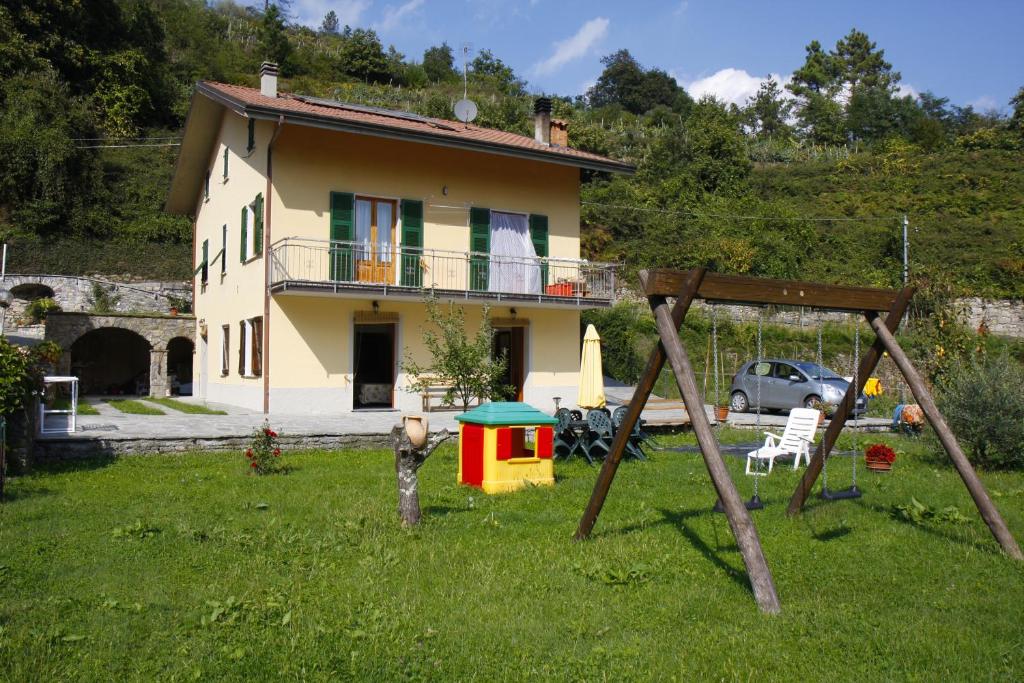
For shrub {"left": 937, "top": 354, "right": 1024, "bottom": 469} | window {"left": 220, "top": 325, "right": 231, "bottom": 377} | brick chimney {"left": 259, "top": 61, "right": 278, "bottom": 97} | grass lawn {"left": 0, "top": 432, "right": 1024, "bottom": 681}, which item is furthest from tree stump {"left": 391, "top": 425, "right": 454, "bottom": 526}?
window {"left": 220, "top": 325, "right": 231, "bottom": 377}

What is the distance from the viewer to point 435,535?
239 inches

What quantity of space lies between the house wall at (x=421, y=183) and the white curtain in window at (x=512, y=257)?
350 millimetres

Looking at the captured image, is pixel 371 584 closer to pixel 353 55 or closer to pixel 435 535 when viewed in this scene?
pixel 435 535

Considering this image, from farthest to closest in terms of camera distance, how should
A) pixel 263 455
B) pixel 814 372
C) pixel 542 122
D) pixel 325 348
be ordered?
pixel 542 122
pixel 814 372
pixel 325 348
pixel 263 455

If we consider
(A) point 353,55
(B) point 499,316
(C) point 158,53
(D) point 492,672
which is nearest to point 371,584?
(D) point 492,672

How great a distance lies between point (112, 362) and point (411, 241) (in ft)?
47.0

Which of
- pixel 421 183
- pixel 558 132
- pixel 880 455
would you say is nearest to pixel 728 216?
pixel 558 132

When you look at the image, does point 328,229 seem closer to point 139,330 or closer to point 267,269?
point 267,269

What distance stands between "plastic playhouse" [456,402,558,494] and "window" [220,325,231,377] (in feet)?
45.7

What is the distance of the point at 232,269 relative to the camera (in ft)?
67.3

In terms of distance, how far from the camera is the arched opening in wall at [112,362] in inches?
1037

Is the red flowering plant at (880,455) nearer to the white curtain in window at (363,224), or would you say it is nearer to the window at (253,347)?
the white curtain in window at (363,224)

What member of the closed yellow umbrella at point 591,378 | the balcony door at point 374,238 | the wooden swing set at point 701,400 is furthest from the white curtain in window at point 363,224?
the wooden swing set at point 701,400

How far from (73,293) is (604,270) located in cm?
1714
